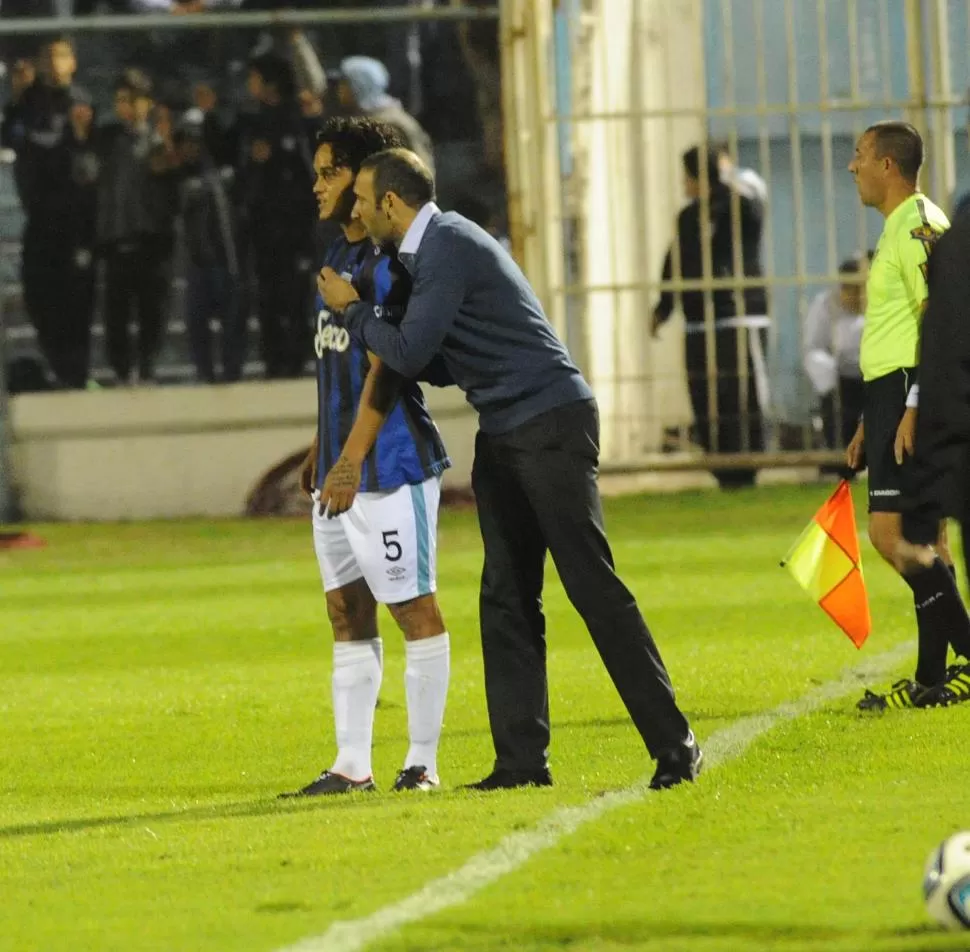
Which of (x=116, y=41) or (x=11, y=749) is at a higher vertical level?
(x=116, y=41)

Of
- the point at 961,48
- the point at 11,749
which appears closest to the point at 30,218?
the point at 961,48

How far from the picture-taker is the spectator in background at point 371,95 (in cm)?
1881

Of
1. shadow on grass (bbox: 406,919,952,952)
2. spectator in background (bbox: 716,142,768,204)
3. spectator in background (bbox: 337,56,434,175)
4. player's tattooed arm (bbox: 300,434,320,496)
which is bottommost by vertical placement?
shadow on grass (bbox: 406,919,952,952)

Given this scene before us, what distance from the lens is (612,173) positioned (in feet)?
61.5

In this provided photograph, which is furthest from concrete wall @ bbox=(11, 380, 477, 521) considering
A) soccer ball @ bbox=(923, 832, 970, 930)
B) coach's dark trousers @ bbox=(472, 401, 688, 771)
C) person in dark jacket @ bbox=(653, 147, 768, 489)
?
soccer ball @ bbox=(923, 832, 970, 930)

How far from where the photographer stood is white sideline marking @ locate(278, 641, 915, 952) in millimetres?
4949

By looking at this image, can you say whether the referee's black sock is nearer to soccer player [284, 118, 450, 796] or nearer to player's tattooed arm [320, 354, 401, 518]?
soccer player [284, 118, 450, 796]

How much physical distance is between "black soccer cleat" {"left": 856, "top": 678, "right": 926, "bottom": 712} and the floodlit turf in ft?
0.25

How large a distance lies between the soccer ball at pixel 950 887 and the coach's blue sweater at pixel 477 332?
6.89 ft

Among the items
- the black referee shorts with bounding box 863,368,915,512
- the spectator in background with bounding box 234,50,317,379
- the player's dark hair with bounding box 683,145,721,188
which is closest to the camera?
the black referee shorts with bounding box 863,368,915,512

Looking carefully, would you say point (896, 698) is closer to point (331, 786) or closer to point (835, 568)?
point (835, 568)

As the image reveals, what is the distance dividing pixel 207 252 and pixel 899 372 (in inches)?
459

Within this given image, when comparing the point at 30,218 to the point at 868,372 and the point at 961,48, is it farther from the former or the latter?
the point at 868,372

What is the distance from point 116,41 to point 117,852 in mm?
13829
